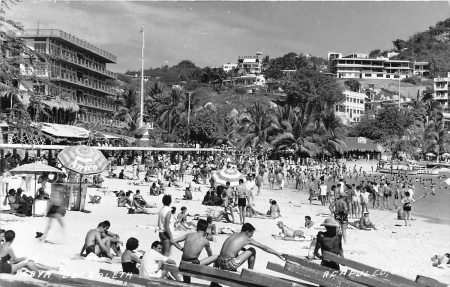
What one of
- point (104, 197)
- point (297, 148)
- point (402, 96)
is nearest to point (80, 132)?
point (104, 197)

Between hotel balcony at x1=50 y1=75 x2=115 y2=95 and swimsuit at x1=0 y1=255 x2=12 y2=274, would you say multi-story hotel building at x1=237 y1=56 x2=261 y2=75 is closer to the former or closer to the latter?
hotel balcony at x1=50 y1=75 x2=115 y2=95

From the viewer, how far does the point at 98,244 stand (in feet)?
31.3

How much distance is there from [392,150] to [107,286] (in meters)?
76.1

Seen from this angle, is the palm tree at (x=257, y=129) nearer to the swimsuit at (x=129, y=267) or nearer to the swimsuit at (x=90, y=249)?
the swimsuit at (x=90, y=249)

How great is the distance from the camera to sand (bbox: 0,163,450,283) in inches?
390

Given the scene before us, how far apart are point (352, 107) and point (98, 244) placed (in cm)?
9584

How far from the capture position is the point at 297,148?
55.5 meters

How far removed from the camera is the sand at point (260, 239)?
9.91 m

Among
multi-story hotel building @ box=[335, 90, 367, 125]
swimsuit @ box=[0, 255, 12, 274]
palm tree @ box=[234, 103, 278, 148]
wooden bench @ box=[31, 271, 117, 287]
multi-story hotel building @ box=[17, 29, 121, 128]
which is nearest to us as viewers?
wooden bench @ box=[31, 271, 117, 287]

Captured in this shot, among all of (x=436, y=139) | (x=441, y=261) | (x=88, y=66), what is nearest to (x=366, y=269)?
(x=441, y=261)

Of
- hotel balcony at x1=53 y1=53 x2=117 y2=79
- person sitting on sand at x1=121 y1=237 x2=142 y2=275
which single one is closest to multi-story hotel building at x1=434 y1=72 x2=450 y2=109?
hotel balcony at x1=53 y1=53 x2=117 y2=79

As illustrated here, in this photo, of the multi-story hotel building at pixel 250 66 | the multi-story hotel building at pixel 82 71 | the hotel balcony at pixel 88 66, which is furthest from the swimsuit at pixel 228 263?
the multi-story hotel building at pixel 250 66

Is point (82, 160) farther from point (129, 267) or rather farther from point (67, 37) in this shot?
point (67, 37)

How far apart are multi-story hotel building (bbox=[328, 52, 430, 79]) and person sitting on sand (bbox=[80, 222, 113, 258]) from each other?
113509 mm
